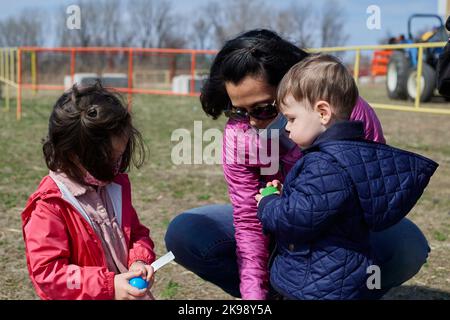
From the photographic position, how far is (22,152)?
6.34m

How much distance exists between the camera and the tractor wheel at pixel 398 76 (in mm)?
13125

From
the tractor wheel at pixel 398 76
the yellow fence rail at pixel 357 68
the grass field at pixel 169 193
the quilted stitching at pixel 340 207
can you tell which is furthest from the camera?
the tractor wheel at pixel 398 76

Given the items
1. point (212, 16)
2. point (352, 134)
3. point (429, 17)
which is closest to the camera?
point (352, 134)

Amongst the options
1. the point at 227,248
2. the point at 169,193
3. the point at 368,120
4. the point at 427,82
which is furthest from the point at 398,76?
the point at 227,248

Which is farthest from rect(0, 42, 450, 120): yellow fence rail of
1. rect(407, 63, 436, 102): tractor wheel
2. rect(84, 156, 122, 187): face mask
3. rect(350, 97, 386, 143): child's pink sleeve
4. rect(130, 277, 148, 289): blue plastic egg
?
rect(130, 277, 148, 289): blue plastic egg

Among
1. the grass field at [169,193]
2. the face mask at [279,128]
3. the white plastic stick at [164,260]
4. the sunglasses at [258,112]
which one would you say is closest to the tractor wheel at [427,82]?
the grass field at [169,193]

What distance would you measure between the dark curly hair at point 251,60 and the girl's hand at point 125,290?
715 mm

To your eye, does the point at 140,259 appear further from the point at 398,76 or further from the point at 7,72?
the point at 398,76

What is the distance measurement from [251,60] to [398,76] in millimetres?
12089

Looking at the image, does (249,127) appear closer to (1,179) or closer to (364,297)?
(364,297)

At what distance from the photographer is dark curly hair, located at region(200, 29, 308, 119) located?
1.89 meters

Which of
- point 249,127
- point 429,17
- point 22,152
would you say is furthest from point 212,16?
point 249,127

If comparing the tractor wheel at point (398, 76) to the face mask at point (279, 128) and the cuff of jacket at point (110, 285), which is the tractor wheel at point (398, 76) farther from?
the cuff of jacket at point (110, 285)

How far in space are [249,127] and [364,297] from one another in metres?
0.66
